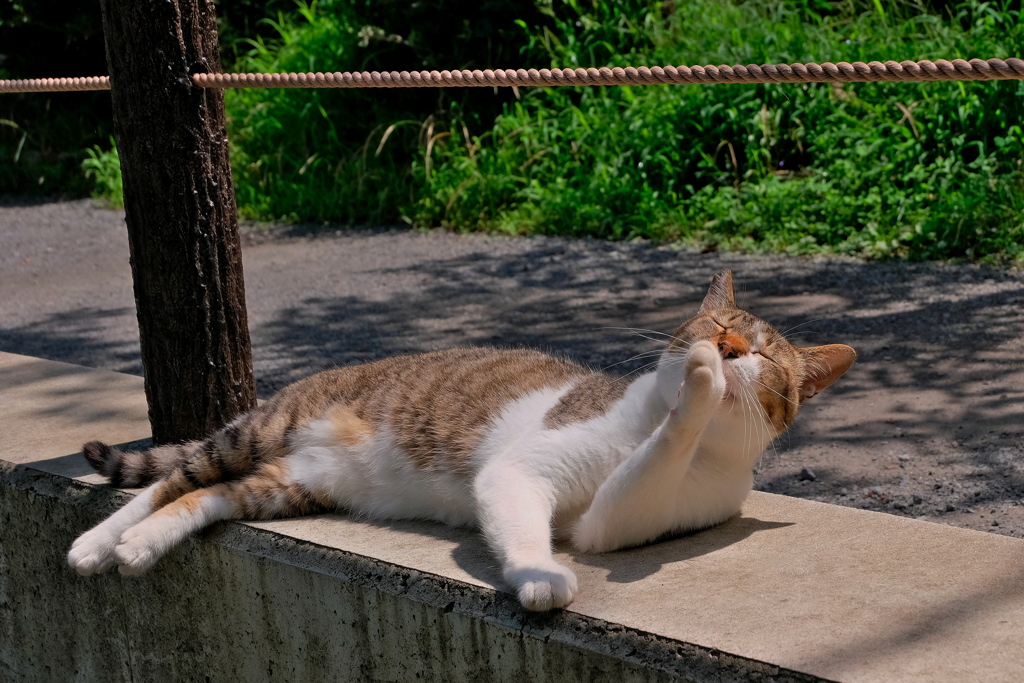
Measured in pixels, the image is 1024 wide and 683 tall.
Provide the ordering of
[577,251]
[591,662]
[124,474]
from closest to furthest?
1. [591,662]
2. [124,474]
3. [577,251]

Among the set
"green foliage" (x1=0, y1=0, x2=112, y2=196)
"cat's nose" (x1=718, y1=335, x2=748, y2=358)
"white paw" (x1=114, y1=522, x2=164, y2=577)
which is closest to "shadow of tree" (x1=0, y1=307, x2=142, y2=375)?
"white paw" (x1=114, y1=522, x2=164, y2=577)

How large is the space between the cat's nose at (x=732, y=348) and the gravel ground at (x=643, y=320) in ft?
3.06

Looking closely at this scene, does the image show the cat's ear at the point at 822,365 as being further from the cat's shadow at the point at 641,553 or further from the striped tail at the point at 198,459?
the striped tail at the point at 198,459

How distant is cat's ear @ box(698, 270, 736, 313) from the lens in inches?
103

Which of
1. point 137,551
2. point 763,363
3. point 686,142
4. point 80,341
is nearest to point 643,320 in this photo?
point 686,142

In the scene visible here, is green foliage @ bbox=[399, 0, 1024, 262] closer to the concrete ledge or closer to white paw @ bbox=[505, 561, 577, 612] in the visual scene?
the concrete ledge

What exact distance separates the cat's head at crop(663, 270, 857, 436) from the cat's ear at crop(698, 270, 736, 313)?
9cm

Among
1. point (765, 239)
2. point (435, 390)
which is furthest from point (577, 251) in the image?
point (435, 390)

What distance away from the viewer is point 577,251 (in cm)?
697

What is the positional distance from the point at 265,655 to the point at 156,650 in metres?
0.42

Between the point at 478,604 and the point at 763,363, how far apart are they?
0.83 metres

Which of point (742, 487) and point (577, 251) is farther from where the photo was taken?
point (577, 251)

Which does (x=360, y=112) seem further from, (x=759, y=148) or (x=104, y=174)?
(x=759, y=148)

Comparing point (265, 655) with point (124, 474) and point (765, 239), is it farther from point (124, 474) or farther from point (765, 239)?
point (765, 239)
